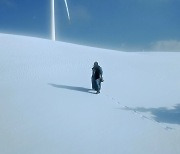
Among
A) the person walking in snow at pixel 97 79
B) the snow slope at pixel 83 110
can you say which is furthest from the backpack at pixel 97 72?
the snow slope at pixel 83 110

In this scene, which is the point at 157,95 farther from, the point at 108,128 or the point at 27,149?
the point at 27,149

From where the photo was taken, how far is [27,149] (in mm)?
6523

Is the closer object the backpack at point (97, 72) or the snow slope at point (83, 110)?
the snow slope at point (83, 110)

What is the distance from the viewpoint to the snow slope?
6.87m

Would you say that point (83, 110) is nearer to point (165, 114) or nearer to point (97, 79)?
point (165, 114)

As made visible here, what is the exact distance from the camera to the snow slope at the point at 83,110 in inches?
270

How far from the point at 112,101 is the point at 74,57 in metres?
13.2

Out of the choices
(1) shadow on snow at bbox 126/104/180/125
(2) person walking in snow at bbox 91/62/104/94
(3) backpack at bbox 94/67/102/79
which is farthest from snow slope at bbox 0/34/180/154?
(3) backpack at bbox 94/67/102/79

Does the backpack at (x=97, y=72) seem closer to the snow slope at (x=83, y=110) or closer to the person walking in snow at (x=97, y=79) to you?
the person walking in snow at (x=97, y=79)

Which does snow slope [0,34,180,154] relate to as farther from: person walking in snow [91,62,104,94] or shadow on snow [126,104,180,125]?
person walking in snow [91,62,104,94]

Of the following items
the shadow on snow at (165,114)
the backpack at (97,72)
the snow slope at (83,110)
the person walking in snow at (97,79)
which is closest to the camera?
the snow slope at (83,110)

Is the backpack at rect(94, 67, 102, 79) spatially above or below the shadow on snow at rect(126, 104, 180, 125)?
above

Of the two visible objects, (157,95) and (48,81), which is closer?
(157,95)

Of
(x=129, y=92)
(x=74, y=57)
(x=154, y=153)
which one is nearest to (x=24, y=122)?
(x=154, y=153)
